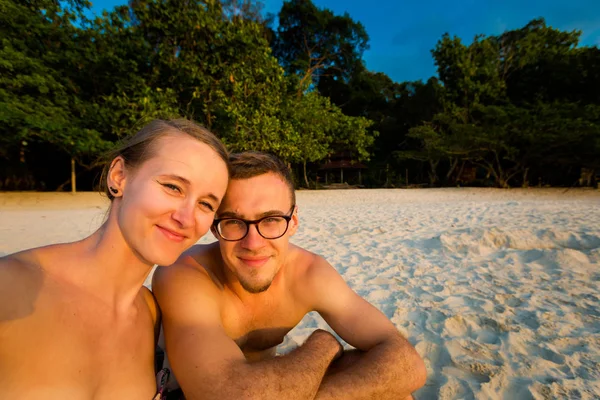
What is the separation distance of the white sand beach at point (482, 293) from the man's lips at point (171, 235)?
1.54m

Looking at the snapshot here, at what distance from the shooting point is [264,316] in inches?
71.7

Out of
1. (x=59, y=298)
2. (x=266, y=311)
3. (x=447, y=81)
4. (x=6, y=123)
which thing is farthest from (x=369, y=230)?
(x=447, y=81)

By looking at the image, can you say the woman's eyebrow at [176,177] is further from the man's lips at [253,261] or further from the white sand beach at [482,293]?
the white sand beach at [482,293]

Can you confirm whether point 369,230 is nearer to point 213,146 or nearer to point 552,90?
point 213,146

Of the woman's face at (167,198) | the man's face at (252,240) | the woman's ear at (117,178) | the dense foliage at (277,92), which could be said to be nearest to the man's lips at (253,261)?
the man's face at (252,240)

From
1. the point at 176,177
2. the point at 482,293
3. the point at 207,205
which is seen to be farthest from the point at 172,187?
the point at 482,293

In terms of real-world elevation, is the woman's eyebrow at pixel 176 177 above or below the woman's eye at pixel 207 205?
above

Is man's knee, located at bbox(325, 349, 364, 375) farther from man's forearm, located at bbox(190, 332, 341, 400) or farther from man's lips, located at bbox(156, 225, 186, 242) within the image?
man's lips, located at bbox(156, 225, 186, 242)

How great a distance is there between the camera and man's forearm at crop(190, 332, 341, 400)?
43.6 inches

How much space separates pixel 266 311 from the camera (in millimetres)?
1824

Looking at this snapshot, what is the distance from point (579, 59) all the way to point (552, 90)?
2.18 m

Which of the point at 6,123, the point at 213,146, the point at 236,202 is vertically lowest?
the point at 236,202

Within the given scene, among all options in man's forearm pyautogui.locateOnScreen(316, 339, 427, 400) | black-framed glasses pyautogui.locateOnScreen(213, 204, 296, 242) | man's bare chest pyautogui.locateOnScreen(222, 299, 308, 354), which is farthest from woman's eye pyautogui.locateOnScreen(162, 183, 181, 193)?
man's forearm pyautogui.locateOnScreen(316, 339, 427, 400)

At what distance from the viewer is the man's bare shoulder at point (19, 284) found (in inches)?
35.0
